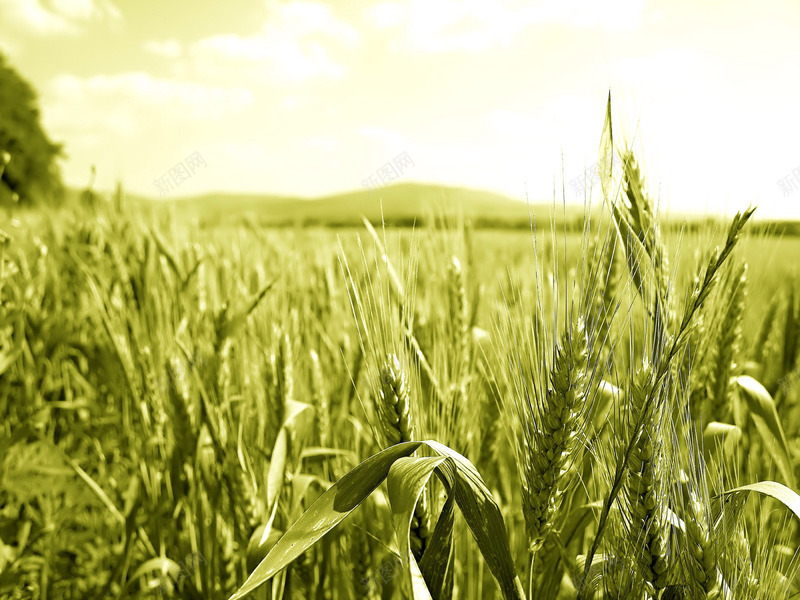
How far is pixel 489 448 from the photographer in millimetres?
971

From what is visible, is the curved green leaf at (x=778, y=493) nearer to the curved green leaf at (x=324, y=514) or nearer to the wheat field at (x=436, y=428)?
the wheat field at (x=436, y=428)

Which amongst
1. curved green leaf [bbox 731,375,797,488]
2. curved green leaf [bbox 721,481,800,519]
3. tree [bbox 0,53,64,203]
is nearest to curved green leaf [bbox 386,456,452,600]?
curved green leaf [bbox 721,481,800,519]

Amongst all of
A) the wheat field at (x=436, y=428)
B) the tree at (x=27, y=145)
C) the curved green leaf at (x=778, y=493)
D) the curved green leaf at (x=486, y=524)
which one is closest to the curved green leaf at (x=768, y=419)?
the wheat field at (x=436, y=428)

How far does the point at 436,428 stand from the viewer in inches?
29.1

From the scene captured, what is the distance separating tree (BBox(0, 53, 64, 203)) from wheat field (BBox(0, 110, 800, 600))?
20.2 meters

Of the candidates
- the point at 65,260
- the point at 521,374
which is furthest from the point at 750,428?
the point at 65,260

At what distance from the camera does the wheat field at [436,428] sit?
461mm

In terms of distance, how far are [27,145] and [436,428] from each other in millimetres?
25081

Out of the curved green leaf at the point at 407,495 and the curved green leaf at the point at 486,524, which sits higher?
the curved green leaf at the point at 407,495

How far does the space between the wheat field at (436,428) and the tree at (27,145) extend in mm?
20193

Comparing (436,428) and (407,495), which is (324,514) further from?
(436,428)

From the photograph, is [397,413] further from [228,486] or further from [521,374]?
[228,486]

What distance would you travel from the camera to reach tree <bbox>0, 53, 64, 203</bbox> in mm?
18719

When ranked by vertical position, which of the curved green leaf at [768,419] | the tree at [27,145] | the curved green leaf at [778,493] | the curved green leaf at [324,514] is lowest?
the curved green leaf at [768,419]
